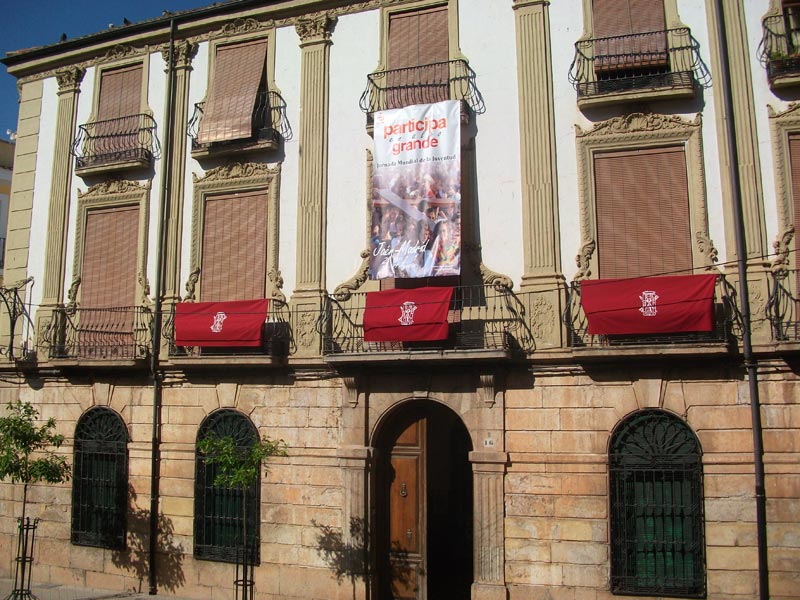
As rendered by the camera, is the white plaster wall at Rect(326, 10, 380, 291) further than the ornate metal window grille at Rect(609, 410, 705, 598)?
Yes

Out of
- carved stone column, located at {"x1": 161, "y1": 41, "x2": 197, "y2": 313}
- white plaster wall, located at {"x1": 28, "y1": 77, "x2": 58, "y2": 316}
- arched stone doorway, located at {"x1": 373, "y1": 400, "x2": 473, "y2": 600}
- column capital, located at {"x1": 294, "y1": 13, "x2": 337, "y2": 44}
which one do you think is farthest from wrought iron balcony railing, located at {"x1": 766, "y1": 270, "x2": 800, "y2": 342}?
white plaster wall, located at {"x1": 28, "y1": 77, "x2": 58, "y2": 316}

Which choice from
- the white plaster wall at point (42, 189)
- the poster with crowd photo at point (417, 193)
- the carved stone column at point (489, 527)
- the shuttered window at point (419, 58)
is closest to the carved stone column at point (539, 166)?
the poster with crowd photo at point (417, 193)

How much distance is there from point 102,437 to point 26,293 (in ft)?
13.5

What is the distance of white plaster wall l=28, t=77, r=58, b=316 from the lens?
17.8 metres

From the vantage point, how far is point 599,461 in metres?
12.6

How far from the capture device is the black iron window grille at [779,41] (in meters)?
12.7

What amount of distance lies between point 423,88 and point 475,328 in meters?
4.88

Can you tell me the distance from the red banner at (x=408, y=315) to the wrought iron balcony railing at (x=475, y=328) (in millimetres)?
371

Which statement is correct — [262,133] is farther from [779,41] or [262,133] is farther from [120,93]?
[779,41]

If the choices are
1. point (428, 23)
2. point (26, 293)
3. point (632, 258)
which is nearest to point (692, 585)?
point (632, 258)

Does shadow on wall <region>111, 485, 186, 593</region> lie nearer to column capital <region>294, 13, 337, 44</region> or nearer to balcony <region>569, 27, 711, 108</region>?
column capital <region>294, 13, 337, 44</region>

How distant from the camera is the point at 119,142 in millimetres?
17344

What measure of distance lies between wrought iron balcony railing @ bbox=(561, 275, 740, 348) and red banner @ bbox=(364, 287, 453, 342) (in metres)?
2.15

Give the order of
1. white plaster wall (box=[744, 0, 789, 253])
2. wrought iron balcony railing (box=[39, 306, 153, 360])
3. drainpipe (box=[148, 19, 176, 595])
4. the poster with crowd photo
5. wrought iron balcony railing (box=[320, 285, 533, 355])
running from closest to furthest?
white plaster wall (box=[744, 0, 789, 253]) < wrought iron balcony railing (box=[320, 285, 533, 355]) < the poster with crowd photo < drainpipe (box=[148, 19, 176, 595]) < wrought iron balcony railing (box=[39, 306, 153, 360])
